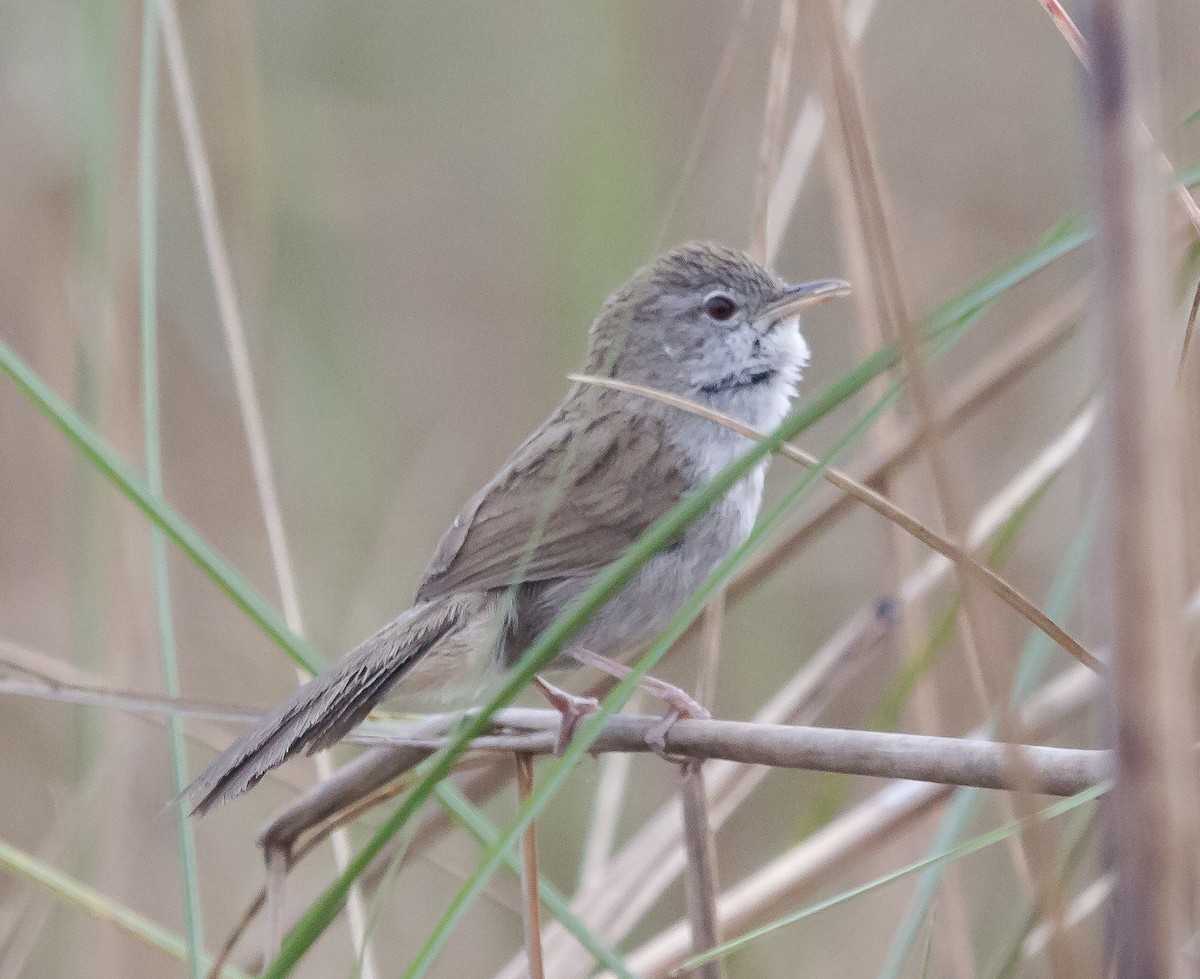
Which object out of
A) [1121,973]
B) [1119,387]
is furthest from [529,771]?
[1119,387]

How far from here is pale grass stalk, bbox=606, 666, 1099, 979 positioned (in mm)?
2252

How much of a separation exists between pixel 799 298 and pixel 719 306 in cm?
22

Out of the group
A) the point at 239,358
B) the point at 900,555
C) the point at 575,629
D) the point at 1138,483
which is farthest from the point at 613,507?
the point at 1138,483

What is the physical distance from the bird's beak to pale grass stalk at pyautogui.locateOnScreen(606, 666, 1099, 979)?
1008 mm

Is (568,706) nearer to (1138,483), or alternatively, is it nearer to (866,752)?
(866,752)

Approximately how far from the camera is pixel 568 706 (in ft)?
8.63

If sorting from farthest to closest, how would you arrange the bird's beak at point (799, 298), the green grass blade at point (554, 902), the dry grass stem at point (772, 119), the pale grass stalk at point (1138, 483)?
the bird's beak at point (799, 298)
the dry grass stem at point (772, 119)
the green grass blade at point (554, 902)
the pale grass stalk at point (1138, 483)

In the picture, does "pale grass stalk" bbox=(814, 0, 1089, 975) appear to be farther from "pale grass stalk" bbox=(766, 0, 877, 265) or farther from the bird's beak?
the bird's beak

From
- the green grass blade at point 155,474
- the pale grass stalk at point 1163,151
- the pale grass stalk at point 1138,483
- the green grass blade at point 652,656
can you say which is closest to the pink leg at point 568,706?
the green grass blade at point 155,474

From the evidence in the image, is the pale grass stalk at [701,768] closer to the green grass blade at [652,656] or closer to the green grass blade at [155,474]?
the green grass blade at [652,656]

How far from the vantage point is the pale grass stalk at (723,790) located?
2400 mm

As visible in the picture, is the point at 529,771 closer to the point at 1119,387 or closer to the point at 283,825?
the point at 283,825

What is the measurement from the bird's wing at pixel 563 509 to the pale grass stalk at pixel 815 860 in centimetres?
68

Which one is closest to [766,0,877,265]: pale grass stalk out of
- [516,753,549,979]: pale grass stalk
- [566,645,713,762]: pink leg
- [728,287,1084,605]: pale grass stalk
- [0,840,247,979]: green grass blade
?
[728,287,1084,605]: pale grass stalk
